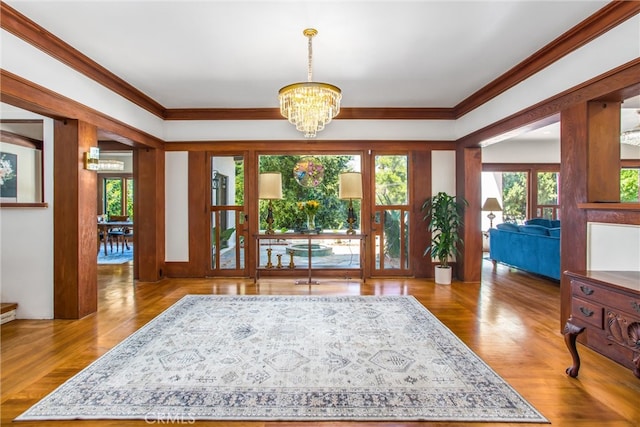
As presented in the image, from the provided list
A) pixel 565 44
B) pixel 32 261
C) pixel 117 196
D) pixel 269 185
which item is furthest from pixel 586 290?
pixel 117 196

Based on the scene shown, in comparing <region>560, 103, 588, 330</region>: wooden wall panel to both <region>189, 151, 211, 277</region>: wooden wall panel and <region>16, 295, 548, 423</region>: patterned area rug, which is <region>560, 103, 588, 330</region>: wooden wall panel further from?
<region>189, 151, 211, 277</region>: wooden wall panel

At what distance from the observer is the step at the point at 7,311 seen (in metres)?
3.22

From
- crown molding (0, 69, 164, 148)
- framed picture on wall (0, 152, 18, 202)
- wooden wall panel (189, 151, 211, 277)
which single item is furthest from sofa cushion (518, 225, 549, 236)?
framed picture on wall (0, 152, 18, 202)

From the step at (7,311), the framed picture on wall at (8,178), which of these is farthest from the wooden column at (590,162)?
the framed picture on wall at (8,178)

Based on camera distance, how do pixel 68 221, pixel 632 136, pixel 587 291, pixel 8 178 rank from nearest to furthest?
pixel 587 291 < pixel 68 221 < pixel 8 178 < pixel 632 136

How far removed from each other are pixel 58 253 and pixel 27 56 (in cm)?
190

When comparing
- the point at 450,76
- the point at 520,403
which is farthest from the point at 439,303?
the point at 450,76

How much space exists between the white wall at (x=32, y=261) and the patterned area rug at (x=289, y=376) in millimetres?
1252

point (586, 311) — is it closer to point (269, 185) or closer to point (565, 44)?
→ point (565, 44)

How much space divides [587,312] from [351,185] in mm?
A: 3224

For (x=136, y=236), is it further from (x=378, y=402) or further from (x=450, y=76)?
(x=450, y=76)

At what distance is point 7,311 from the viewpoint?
3260 mm

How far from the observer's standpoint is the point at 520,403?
6.32 feet

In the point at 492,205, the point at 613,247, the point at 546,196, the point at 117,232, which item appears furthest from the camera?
the point at 117,232
